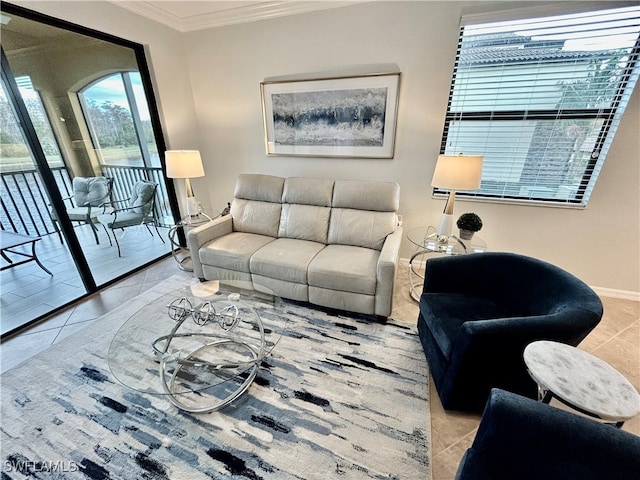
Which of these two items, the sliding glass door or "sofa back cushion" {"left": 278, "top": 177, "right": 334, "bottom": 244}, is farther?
"sofa back cushion" {"left": 278, "top": 177, "right": 334, "bottom": 244}

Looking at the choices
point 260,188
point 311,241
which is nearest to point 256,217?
point 260,188

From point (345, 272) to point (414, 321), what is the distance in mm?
715

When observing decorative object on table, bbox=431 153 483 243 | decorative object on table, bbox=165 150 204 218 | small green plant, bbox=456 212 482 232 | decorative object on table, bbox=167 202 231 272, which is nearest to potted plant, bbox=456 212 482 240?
small green plant, bbox=456 212 482 232

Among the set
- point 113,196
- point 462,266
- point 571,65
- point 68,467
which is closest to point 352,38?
point 571,65

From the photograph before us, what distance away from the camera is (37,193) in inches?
107

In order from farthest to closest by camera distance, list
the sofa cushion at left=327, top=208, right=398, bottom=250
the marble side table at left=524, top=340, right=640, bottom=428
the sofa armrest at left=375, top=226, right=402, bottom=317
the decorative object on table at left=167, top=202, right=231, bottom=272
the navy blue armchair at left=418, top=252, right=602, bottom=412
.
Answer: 1. the decorative object on table at left=167, top=202, right=231, bottom=272
2. the sofa cushion at left=327, top=208, right=398, bottom=250
3. the sofa armrest at left=375, top=226, right=402, bottom=317
4. the navy blue armchair at left=418, top=252, right=602, bottom=412
5. the marble side table at left=524, top=340, right=640, bottom=428

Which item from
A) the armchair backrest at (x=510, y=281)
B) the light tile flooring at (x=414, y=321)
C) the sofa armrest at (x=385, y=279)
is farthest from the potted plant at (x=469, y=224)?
the light tile flooring at (x=414, y=321)

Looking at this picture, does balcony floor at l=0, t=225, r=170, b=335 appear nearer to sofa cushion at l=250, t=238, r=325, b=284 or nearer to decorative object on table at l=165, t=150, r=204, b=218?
decorative object on table at l=165, t=150, r=204, b=218

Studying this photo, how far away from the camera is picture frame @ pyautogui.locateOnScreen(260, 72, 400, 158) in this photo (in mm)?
2615

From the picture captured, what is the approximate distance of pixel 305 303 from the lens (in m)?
2.41

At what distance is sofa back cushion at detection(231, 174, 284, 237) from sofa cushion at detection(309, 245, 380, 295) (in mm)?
789

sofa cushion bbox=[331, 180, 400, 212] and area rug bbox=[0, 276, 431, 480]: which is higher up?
sofa cushion bbox=[331, 180, 400, 212]

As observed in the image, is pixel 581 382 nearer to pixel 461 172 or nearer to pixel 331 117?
pixel 461 172

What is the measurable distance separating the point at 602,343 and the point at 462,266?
1.29m
